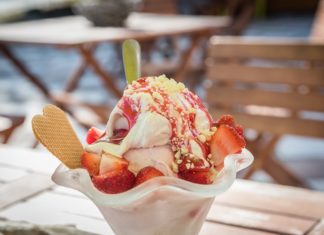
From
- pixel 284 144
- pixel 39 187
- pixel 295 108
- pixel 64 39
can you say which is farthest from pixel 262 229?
pixel 284 144

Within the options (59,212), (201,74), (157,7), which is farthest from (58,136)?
(157,7)

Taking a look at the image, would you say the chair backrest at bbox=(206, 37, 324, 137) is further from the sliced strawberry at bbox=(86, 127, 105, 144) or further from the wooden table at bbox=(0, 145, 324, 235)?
the sliced strawberry at bbox=(86, 127, 105, 144)

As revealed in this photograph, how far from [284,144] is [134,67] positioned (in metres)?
2.94

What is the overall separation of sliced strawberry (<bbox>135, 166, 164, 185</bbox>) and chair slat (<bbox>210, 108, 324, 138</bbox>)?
1.43m

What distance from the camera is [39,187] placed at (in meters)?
1.12

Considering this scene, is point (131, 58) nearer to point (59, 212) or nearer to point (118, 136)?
point (118, 136)

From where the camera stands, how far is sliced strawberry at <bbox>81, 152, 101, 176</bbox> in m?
0.69

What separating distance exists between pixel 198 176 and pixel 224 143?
0.06 meters

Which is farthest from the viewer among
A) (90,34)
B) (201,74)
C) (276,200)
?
(201,74)

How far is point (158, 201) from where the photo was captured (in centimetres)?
64

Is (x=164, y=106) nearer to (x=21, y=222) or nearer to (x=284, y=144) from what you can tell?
(x=21, y=222)

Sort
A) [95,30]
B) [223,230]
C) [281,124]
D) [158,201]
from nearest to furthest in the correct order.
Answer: [158,201], [223,230], [281,124], [95,30]

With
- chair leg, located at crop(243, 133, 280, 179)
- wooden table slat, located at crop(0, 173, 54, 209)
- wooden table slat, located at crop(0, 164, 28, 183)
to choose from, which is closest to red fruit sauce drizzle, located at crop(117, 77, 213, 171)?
wooden table slat, located at crop(0, 173, 54, 209)

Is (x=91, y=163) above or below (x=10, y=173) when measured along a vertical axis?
above
